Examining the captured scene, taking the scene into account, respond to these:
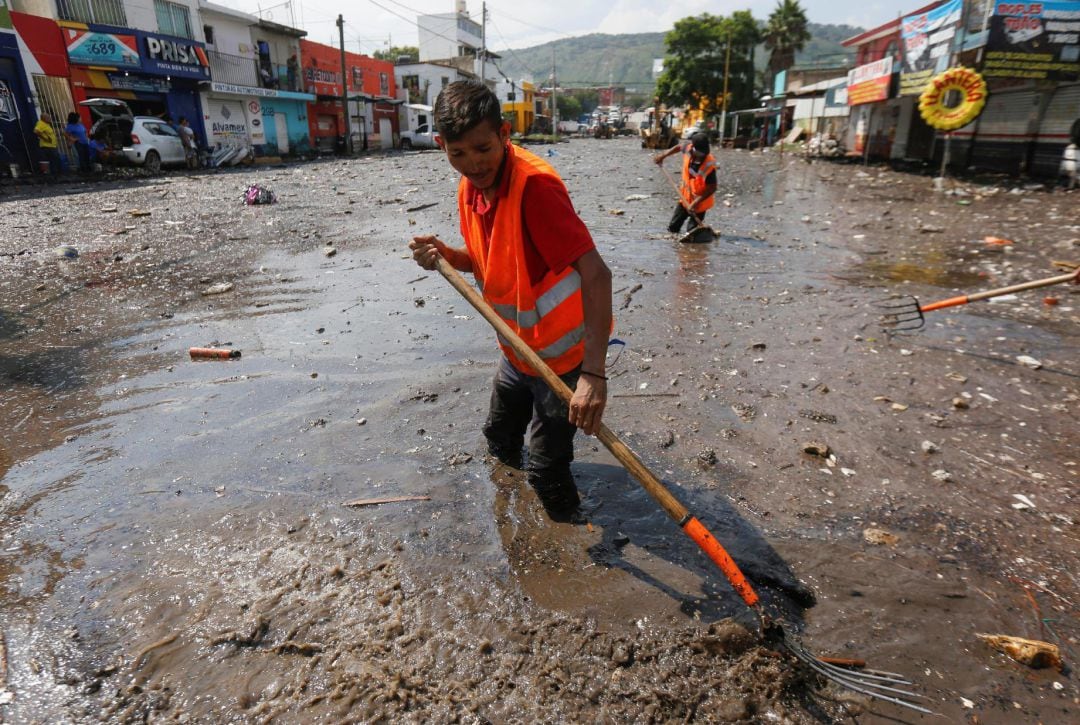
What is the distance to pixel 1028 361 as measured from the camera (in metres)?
3.87

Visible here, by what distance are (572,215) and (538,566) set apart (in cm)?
125

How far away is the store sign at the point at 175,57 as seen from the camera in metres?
20.9


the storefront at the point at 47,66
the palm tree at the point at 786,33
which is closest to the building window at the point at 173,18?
the storefront at the point at 47,66

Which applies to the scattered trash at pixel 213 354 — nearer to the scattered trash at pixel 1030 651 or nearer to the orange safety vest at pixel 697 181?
the scattered trash at pixel 1030 651

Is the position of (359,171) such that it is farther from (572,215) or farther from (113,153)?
(572,215)

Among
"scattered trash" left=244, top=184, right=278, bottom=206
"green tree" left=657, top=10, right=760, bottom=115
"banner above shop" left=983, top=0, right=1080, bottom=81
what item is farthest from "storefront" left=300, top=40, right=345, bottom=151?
"banner above shop" left=983, top=0, right=1080, bottom=81

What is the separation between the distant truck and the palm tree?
26.3 m

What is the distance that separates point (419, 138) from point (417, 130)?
1282 millimetres

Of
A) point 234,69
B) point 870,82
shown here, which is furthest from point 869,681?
point 234,69

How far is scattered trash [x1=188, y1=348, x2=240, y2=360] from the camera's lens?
400cm

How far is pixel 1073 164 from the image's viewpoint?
11.2m

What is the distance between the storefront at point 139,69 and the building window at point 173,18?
1496mm

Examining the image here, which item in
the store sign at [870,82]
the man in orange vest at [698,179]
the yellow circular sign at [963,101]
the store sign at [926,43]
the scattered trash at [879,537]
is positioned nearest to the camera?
the scattered trash at [879,537]

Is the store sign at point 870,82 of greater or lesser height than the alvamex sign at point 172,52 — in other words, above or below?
below
